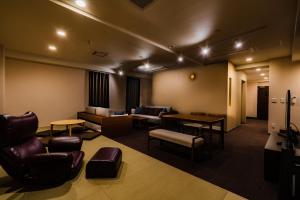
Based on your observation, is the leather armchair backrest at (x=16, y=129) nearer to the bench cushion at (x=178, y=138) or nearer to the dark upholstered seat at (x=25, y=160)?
the dark upholstered seat at (x=25, y=160)

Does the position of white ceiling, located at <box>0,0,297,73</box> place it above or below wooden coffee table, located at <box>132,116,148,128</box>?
above

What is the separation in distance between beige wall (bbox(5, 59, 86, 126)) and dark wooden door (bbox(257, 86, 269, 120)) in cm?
1060

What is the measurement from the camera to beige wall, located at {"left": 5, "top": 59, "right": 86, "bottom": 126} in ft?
16.8

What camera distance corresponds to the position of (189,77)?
6.60m

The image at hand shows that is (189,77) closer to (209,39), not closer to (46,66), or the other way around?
(209,39)

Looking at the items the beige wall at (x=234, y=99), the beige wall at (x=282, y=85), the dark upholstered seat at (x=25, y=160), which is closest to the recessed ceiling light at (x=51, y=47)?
the dark upholstered seat at (x=25, y=160)

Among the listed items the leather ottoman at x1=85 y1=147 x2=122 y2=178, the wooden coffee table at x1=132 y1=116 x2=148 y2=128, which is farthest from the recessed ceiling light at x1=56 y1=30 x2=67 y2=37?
the wooden coffee table at x1=132 y1=116 x2=148 y2=128

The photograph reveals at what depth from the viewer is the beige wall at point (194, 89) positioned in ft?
18.4

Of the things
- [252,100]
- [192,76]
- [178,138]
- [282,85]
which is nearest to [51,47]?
[178,138]

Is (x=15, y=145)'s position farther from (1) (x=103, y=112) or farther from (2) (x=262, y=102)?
(2) (x=262, y=102)

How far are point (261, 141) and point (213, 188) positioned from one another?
3422 millimetres

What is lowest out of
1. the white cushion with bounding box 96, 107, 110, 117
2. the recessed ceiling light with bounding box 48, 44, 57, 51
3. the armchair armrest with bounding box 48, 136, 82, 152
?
the armchair armrest with bounding box 48, 136, 82, 152

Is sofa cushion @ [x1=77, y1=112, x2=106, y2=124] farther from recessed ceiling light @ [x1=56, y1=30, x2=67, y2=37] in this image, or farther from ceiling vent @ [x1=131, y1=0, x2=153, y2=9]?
ceiling vent @ [x1=131, y1=0, x2=153, y2=9]

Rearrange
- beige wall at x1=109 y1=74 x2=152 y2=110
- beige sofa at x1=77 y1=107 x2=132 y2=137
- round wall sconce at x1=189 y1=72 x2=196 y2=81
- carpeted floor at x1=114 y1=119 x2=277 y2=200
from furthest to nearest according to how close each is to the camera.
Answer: beige wall at x1=109 y1=74 x2=152 y2=110, round wall sconce at x1=189 y1=72 x2=196 y2=81, beige sofa at x1=77 y1=107 x2=132 y2=137, carpeted floor at x1=114 y1=119 x2=277 y2=200
